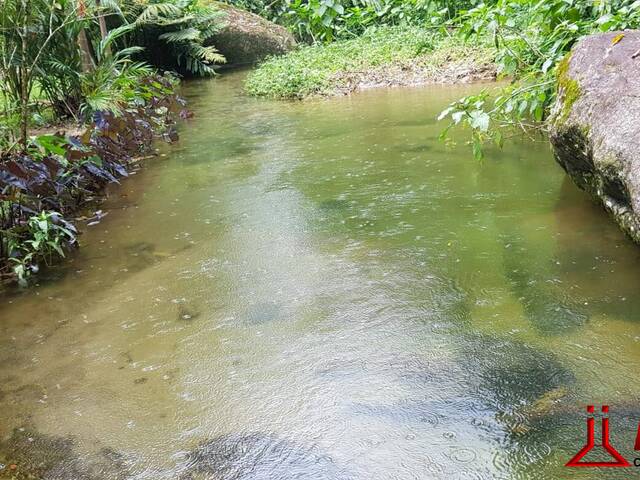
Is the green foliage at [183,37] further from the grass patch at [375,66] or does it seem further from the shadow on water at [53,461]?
the shadow on water at [53,461]

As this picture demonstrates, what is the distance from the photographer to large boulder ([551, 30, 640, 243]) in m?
2.84

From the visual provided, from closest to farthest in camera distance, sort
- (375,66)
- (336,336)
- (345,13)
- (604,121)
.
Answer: (336,336)
(604,121)
(375,66)
(345,13)

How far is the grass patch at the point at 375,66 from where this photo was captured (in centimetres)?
930

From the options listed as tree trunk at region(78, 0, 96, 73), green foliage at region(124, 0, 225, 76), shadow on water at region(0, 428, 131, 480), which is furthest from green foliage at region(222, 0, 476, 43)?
tree trunk at region(78, 0, 96, 73)

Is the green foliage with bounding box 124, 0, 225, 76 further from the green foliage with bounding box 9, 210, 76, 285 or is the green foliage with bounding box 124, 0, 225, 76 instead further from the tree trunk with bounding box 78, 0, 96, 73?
the green foliage with bounding box 9, 210, 76, 285

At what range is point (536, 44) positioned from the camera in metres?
5.34

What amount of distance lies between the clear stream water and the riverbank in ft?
0.78

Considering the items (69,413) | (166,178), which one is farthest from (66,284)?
(166,178)

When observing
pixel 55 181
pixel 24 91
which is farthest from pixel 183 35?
pixel 55 181

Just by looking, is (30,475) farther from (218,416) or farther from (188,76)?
(188,76)

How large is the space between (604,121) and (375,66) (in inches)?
304

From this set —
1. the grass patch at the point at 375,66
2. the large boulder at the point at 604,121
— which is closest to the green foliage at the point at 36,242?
the large boulder at the point at 604,121

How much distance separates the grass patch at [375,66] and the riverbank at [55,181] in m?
3.68

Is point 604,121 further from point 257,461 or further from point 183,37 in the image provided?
point 183,37
